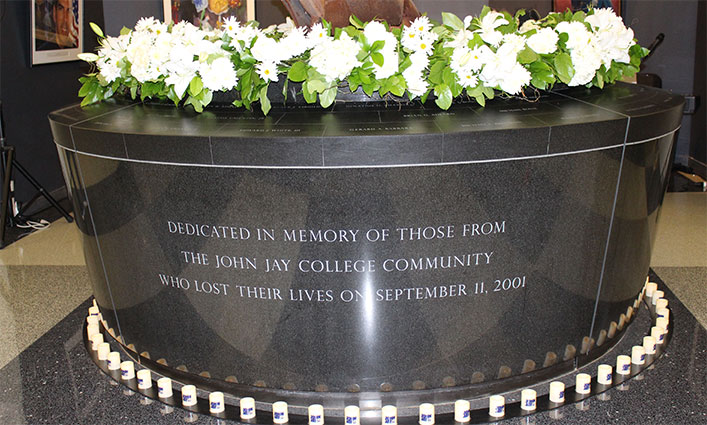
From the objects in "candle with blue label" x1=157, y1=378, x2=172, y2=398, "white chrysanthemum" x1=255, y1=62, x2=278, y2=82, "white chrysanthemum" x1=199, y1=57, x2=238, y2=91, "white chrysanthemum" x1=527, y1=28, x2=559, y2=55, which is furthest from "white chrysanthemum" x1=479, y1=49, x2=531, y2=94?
"candle with blue label" x1=157, y1=378, x2=172, y2=398

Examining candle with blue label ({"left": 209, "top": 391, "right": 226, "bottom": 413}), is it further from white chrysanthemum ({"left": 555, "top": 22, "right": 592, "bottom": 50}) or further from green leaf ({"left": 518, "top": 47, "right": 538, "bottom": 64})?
white chrysanthemum ({"left": 555, "top": 22, "right": 592, "bottom": 50})

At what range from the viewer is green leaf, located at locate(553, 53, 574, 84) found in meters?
2.74

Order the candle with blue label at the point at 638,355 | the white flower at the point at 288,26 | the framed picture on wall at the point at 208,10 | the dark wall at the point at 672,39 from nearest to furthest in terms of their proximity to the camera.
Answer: the candle with blue label at the point at 638,355 < the white flower at the point at 288,26 < the dark wall at the point at 672,39 < the framed picture on wall at the point at 208,10

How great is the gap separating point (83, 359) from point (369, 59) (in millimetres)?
1821

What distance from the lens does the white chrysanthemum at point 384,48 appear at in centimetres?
245

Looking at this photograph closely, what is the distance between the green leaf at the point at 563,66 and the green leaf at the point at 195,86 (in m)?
1.36

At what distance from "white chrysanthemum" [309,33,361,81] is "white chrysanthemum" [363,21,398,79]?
6 cm

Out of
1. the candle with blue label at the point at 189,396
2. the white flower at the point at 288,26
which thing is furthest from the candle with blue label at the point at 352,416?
the white flower at the point at 288,26

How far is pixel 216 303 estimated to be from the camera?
262 centimetres

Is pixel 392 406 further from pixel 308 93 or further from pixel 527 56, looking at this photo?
pixel 527 56

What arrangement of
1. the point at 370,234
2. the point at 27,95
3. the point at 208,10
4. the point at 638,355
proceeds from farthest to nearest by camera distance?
the point at 208,10 → the point at 27,95 → the point at 638,355 → the point at 370,234

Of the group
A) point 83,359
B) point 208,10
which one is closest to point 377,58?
point 83,359

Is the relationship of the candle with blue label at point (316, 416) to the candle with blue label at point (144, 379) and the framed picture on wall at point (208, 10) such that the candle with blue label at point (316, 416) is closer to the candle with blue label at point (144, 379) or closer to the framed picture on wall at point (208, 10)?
the candle with blue label at point (144, 379)

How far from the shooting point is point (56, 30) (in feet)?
20.6
